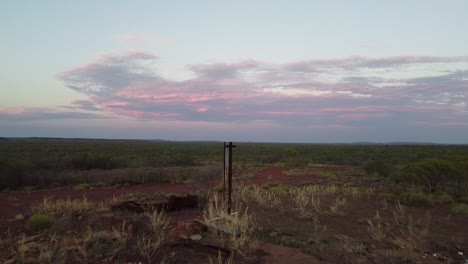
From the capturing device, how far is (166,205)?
429 inches

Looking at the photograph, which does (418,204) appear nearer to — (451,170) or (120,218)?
(451,170)

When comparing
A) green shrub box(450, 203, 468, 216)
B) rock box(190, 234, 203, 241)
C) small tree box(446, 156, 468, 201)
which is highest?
small tree box(446, 156, 468, 201)

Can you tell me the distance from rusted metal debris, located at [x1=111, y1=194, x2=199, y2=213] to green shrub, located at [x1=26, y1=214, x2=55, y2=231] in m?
1.75

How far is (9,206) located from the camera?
47.0ft

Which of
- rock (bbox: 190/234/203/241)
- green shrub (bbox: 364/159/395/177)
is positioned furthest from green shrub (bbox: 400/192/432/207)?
green shrub (bbox: 364/159/395/177)

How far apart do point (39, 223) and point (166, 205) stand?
3.31 metres

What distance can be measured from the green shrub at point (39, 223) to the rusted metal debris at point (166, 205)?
175cm

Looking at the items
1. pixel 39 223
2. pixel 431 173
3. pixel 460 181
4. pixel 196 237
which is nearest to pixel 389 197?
pixel 431 173

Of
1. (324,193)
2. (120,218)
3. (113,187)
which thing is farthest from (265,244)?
(113,187)

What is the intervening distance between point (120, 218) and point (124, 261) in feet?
9.55

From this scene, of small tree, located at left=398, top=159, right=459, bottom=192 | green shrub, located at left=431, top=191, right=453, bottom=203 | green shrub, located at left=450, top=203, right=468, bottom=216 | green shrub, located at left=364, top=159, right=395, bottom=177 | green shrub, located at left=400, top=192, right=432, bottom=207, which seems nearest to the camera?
green shrub, located at left=450, top=203, right=468, bottom=216

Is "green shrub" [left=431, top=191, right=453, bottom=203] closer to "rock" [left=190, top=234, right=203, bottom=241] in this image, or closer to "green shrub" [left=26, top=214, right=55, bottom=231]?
"rock" [left=190, top=234, right=203, bottom=241]

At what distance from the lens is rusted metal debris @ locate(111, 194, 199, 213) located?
34.4ft

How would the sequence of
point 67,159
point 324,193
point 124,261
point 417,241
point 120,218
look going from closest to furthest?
point 124,261 → point 417,241 → point 120,218 → point 324,193 → point 67,159
